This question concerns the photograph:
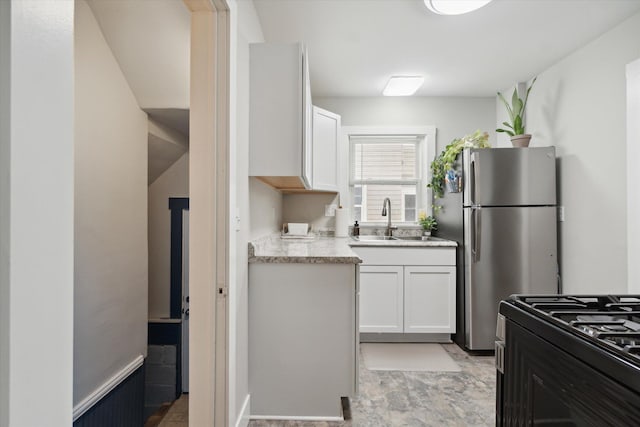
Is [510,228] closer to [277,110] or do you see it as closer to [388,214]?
[388,214]

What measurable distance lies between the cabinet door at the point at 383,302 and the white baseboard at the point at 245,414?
1.45 metres

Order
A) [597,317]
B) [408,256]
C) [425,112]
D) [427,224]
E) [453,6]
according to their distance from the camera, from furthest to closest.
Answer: [425,112]
[427,224]
[408,256]
[453,6]
[597,317]

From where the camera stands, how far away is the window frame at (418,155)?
368cm

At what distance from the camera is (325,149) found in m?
3.18

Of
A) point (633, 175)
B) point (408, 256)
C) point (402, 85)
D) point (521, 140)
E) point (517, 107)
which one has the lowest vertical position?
point (408, 256)

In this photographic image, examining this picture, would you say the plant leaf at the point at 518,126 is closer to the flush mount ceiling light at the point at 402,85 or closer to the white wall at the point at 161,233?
the flush mount ceiling light at the point at 402,85

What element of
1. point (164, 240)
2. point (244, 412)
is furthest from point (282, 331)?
point (164, 240)

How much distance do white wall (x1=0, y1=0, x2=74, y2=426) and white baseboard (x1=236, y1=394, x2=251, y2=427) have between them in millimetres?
1302

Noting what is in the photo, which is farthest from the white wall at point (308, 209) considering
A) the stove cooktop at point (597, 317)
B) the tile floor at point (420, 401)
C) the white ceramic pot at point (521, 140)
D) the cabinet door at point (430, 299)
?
the stove cooktop at point (597, 317)

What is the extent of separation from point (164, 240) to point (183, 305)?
0.52 m

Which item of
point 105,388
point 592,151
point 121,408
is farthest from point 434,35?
point 121,408

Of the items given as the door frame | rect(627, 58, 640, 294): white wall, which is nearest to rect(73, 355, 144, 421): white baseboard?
the door frame

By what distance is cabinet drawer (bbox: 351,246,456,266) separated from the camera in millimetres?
3062

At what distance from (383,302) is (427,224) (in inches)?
40.9
